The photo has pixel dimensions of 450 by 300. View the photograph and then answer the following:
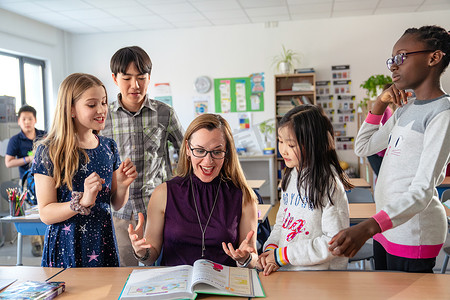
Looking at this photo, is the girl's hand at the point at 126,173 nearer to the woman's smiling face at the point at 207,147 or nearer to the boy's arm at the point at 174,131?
the woman's smiling face at the point at 207,147

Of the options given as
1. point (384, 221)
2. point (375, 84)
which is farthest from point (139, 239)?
point (375, 84)

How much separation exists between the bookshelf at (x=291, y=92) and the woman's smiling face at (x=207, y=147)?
512 cm

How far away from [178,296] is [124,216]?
3.58 ft

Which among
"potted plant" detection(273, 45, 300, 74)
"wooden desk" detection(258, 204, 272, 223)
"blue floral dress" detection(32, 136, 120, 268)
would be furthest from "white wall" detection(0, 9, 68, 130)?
"blue floral dress" detection(32, 136, 120, 268)

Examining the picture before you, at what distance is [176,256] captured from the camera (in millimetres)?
1671

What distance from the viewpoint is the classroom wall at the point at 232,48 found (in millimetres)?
6691

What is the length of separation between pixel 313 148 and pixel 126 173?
2.63 feet

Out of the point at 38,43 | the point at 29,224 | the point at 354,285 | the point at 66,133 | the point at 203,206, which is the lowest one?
the point at 29,224

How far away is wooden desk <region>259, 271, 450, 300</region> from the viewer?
4.24 ft

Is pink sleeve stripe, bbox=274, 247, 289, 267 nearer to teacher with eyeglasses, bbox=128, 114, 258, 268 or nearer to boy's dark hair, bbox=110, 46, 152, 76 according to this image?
teacher with eyeglasses, bbox=128, 114, 258, 268

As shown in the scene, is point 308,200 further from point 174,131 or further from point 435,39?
point 174,131

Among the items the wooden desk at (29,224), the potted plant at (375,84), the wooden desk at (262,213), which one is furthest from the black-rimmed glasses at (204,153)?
the potted plant at (375,84)

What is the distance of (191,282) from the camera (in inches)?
51.1

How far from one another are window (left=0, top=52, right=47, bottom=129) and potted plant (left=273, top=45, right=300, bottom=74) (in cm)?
404
